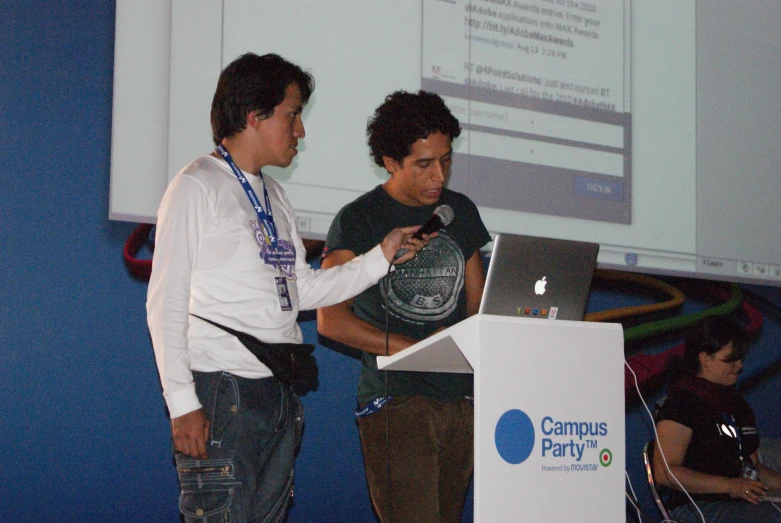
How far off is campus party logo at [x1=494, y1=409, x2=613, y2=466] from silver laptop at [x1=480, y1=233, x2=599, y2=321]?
11.0 inches

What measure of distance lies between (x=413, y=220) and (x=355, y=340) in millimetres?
410

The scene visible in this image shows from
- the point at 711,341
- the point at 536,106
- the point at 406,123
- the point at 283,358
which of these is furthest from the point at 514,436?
the point at 536,106

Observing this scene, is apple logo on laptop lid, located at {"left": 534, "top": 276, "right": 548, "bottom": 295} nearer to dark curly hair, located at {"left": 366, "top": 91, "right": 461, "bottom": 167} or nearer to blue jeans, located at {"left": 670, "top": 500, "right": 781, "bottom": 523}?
dark curly hair, located at {"left": 366, "top": 91, "right": 461, "bottom": 167}

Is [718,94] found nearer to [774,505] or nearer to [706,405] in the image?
[706,405]

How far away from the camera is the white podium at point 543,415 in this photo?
70.6 inches

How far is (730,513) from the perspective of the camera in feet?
10.0

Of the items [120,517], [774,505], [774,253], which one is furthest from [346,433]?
[774,253]

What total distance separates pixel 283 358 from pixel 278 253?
272mm

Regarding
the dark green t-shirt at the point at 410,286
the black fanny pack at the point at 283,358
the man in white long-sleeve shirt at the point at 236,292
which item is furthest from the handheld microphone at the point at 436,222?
the black fanny pack at the point at 283,358

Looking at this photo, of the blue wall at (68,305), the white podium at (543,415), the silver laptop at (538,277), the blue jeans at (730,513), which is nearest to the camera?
the white podium at (543,415)

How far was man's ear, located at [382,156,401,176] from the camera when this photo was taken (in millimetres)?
2598

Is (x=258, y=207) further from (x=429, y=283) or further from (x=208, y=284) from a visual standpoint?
(x=429, y=283)

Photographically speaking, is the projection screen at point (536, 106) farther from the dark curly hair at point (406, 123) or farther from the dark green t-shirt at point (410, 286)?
the dark green t-shirt at point (410, 286)

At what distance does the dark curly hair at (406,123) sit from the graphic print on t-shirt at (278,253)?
57 centimetres
